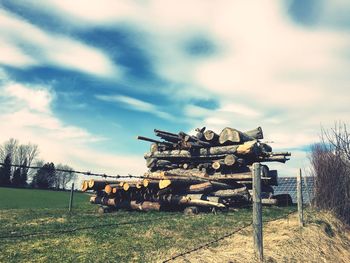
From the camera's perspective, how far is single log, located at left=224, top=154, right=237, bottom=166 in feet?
45.4

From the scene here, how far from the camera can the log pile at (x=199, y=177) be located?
12484 millimetres

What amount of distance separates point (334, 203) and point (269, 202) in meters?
2.43

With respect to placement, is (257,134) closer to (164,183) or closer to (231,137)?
(231,137)

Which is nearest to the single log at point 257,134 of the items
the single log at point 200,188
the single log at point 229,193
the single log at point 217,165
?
the single log at point 217,165

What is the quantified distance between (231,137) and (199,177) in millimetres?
2227

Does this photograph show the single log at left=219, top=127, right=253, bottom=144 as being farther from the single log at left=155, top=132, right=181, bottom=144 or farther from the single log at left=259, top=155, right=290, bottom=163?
the single log at left=155, top=132, right=181, bottom=144

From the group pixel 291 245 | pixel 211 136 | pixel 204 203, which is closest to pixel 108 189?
pixel 204 203

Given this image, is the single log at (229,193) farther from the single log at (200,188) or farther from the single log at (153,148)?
the single log at (153,148)

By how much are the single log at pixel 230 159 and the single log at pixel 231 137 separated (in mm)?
652

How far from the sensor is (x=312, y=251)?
7547 millimetres

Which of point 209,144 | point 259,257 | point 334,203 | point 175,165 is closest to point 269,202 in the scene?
point 334,203

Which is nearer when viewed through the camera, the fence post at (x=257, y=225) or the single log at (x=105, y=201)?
the fence post at (x=257, y=225)

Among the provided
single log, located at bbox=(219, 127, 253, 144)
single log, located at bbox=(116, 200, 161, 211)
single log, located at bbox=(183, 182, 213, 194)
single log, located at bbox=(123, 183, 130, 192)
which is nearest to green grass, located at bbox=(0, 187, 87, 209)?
single log, located at bbox=(116, 200, 161, 211)

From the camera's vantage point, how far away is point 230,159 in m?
13.9
